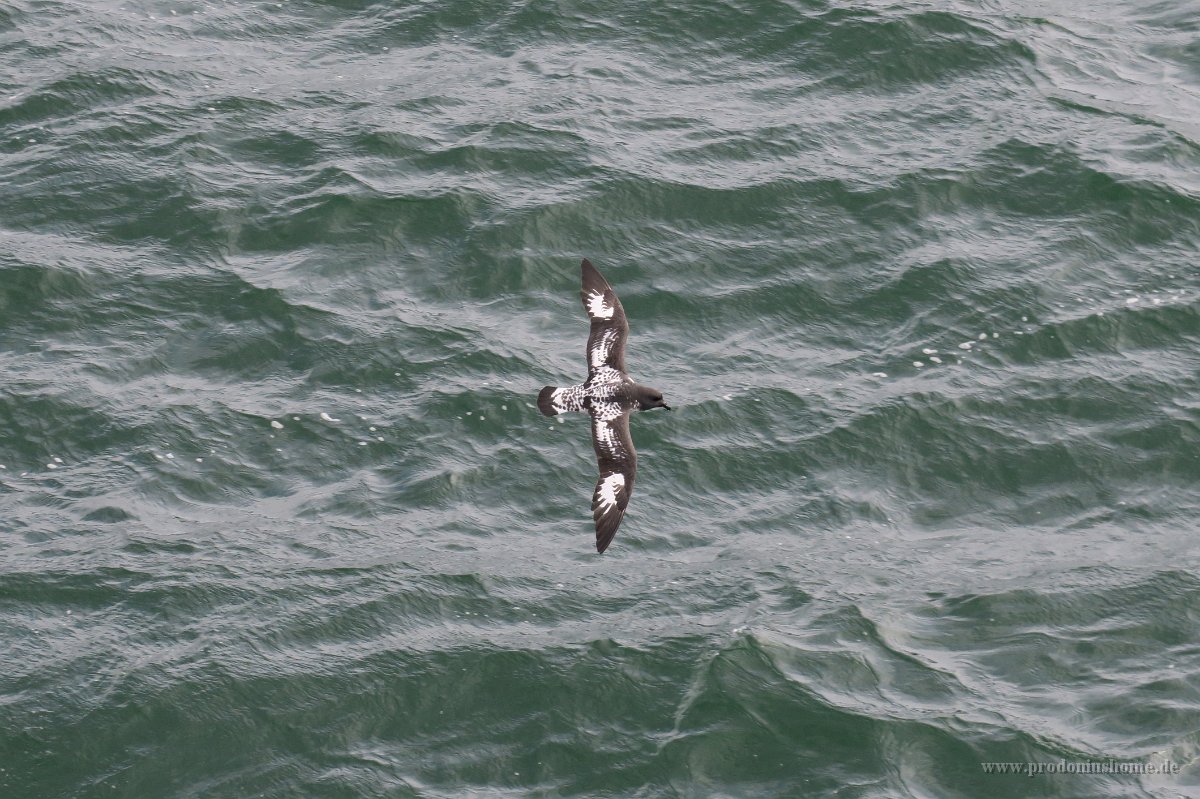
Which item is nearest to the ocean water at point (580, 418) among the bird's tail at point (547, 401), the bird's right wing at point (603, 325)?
the bird's right wing at point (603, 325)

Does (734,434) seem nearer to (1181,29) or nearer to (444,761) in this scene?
(444,761)

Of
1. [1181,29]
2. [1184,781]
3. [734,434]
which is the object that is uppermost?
[1181,29]

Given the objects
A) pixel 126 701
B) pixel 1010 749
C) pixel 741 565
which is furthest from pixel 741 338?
pixel 126 701

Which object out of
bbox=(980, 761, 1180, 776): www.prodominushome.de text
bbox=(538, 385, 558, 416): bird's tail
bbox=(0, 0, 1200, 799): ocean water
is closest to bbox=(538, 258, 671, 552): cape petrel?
bbox=(538, 385, 558, 416): bird's tail

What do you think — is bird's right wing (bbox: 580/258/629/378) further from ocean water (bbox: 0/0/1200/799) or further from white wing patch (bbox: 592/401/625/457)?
ocean water (bbox: 0/0/1200/799)

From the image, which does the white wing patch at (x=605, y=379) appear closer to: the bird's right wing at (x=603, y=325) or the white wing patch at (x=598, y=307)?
the bird's right wing at (x=603, y=325)

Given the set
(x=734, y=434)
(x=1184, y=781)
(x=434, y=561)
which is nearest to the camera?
(x=1184, y=781)

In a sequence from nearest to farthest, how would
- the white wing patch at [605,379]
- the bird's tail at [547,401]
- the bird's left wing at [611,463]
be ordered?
the bird's left wing at [611,463] → the bird's tail at [547,401] → the white wing patch at [605,379]
